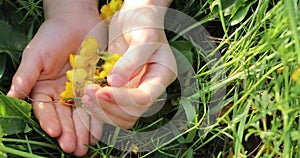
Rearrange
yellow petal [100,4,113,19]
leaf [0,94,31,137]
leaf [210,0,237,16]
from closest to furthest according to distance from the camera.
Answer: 1. leaf [0,94,31,137]
2. leaf [210,0,237,16]
3. yellow petal [100,4,113,19]

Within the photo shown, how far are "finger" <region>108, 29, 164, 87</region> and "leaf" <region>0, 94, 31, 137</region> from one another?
22 cm

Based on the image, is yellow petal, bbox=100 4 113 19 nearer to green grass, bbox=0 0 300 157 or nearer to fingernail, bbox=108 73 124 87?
green grass, bbox=0 0 300 157

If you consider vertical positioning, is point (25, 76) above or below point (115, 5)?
below

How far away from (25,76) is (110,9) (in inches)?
12.1

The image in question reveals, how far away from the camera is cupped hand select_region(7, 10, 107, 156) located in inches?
47.2

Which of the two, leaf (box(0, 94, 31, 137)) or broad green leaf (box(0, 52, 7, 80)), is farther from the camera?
broad green leaf (box(0, 52, 7, 80))

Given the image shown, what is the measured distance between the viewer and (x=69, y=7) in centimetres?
142

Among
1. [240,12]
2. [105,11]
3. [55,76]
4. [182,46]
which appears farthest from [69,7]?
[240,12]

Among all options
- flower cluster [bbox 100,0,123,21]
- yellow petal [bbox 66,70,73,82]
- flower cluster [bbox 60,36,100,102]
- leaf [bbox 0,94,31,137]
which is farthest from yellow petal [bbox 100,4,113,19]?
leaf [bbox 0,94,31,137]

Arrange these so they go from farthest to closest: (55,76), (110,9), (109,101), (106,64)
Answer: (110,9)
(55,76)
(106,64)
(109,101)

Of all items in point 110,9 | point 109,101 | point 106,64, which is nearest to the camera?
point 109,101

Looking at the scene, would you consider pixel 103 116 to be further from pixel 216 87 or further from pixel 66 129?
pixel 216 87

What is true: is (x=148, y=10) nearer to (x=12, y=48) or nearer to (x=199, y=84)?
(x=199, y=84)

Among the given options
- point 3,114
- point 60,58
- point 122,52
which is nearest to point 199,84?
point 122,52
